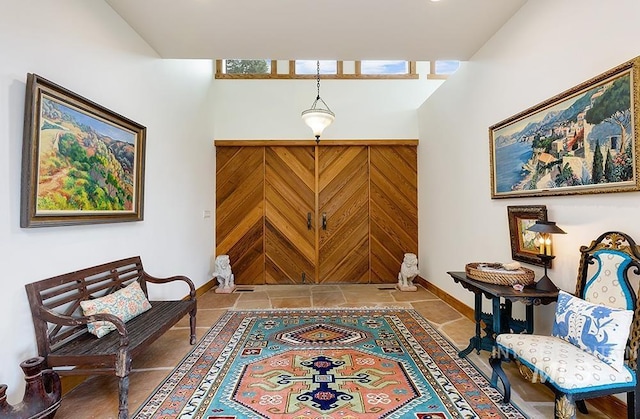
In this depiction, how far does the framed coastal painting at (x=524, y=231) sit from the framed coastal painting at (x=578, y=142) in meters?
0.14

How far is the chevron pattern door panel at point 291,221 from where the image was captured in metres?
5.34

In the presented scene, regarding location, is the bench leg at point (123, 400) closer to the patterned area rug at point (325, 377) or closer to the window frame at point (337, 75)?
the patterned area rug at point (325, 377)

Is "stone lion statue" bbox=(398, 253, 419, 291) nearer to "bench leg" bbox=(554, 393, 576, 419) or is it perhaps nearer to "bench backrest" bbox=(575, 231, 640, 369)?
"bench backrest" bbox=(575, 231, 640, 369)

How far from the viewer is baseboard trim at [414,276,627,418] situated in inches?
70.9

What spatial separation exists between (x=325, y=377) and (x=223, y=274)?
3.00m

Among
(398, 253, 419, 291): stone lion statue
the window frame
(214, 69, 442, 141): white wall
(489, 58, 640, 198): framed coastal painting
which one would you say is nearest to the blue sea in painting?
(489, 58, 640, 198): framed coastal painting

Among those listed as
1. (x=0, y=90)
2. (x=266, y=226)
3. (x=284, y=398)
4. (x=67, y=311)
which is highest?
(x=0, y=90)

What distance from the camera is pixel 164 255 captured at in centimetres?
354

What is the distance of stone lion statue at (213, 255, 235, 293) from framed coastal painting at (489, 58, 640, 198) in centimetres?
401

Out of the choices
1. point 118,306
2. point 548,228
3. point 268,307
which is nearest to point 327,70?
point 268,307

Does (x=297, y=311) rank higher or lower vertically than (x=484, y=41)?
lower

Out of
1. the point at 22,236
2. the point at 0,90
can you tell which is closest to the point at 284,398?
the point at 22,236

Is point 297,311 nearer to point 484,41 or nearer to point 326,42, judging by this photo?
point 326,42

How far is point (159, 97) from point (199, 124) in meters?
1.14
